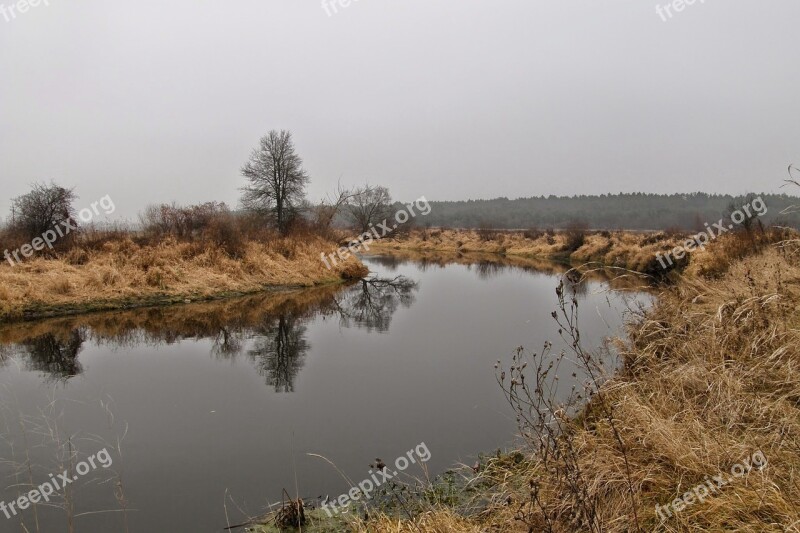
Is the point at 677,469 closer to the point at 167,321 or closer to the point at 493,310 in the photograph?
the point at 493,310

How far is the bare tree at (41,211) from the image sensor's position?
1570cm

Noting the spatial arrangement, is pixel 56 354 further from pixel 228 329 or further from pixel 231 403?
pixel 231 403

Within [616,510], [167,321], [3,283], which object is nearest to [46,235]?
[3,283]

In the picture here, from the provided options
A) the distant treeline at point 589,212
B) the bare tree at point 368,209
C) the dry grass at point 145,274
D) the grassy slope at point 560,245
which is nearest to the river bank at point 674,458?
the dry grass at point 145,274

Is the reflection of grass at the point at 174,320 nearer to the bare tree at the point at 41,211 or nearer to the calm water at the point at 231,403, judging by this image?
the calm water at the point at 231,403

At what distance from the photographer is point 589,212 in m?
112

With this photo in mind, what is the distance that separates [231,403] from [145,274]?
9897mm

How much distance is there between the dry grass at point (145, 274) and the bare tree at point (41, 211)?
2.27 meters

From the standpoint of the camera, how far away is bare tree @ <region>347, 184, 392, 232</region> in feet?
150

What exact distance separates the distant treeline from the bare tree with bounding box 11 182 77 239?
65.5m

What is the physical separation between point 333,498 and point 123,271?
1290 cm

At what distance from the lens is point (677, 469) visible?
9.38 ft

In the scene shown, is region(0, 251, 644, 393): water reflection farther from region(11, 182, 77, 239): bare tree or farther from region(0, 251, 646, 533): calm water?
region(11, 182, 77, 239): bare tree

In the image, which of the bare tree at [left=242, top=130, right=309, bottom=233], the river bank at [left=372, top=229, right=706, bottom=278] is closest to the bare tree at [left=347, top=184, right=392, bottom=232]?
the river bank at [left=372, top=229, right=706, bottom=278]
